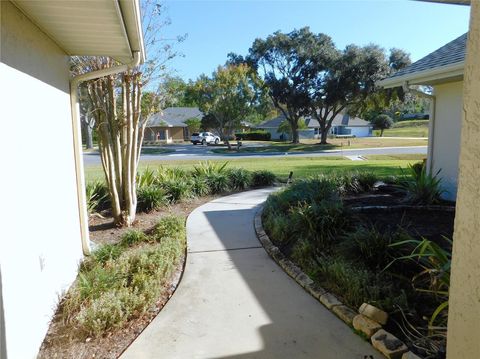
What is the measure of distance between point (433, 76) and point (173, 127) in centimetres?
4424

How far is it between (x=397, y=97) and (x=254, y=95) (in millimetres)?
14482

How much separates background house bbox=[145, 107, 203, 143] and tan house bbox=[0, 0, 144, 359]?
4056cm

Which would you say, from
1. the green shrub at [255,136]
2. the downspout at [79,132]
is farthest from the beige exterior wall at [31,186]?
the green shrub at [255,136]

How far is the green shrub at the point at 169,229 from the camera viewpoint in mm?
5492

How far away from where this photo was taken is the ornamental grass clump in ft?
10.3

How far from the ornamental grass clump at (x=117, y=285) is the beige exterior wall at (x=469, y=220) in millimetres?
2694

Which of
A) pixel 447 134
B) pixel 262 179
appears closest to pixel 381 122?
pixel 262 179

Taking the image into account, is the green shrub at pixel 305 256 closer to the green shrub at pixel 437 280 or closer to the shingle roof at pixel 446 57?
the green shrub at pixel 437 280

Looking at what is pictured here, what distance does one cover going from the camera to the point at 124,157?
6.48 meters

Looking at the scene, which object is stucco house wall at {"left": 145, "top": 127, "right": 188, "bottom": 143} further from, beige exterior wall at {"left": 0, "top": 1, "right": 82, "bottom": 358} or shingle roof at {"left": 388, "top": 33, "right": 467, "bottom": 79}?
beige exterior wall at {"left": 0, "top": 1, "right": 82, "bottom": 358}

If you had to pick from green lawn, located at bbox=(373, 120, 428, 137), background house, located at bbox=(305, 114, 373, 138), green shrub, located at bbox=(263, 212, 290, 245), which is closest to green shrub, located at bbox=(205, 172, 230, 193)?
green shrub, located at bbox=(263, 212, 290, 245)

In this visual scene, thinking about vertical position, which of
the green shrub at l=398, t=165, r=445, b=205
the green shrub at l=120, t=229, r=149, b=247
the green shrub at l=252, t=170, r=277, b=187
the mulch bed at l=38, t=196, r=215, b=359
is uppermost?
the green shrub at l=398, t=165, r=445, b=205

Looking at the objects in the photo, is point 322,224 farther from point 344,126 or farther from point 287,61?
point 344,126

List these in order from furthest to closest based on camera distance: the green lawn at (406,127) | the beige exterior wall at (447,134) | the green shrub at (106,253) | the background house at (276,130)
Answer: the green lawn at (406,127) < the background house at (276,130) < the beige exterior wall at (447,134) < the green shrub at (106,253)
